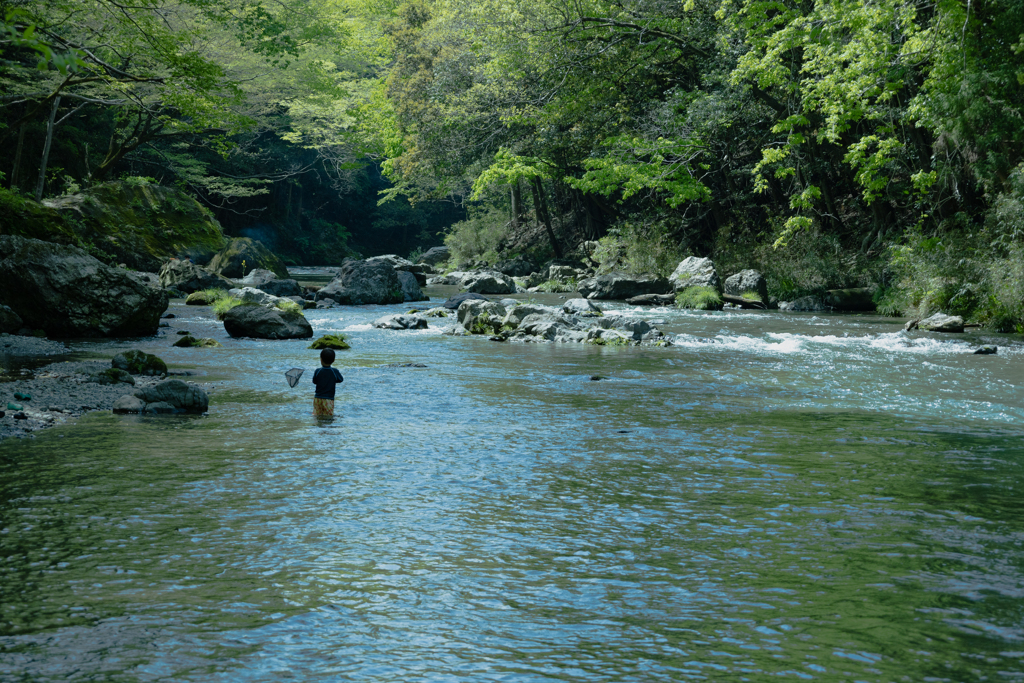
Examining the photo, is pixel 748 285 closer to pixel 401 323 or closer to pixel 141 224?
pixel 401 323

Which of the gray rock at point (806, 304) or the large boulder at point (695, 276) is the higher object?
the large boulder at point (695, 276)

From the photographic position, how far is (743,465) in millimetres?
7461

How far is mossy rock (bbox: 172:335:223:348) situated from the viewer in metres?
17.0

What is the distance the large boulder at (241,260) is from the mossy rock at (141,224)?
1.04 m

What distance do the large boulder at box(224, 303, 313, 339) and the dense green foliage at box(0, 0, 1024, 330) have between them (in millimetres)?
4808

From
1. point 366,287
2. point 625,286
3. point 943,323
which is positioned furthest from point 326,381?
point 625,286

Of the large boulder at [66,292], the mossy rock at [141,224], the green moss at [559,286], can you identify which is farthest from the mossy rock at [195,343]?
the green moss at [559,286]

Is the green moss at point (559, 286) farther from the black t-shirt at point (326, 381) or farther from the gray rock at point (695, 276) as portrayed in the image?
the black t-shirt at point (326, 381)

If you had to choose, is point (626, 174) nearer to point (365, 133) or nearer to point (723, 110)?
point (723, 110)

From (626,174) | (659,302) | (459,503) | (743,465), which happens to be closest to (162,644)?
(459,503)

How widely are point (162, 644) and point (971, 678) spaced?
343cm

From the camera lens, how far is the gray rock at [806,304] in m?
26.8

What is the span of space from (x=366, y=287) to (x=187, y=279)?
697 centimetres

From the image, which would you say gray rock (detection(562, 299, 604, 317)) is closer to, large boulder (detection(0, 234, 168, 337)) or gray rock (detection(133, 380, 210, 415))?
large boulder (detection(0, 234, 168, 337))
